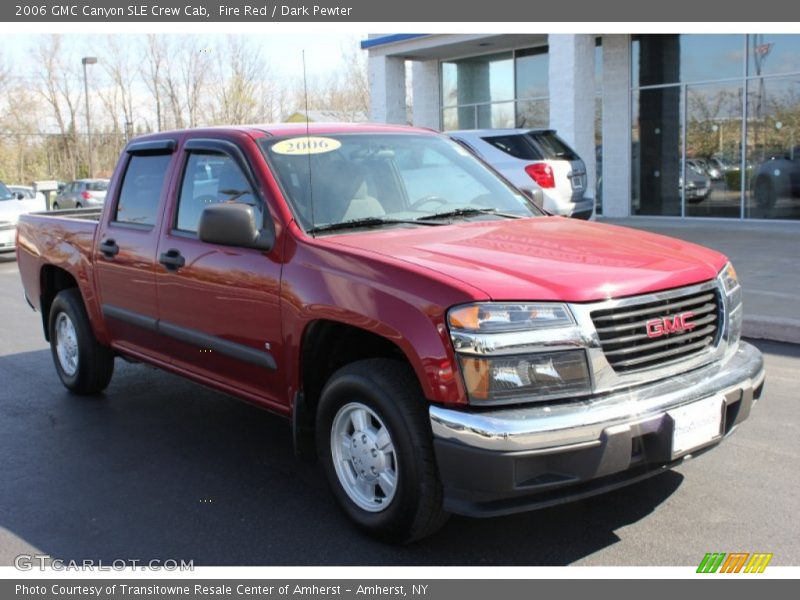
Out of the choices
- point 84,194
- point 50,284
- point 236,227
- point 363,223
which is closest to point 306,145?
point 363,223

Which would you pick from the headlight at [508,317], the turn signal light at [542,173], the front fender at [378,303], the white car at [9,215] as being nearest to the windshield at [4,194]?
the white car at [9,215]

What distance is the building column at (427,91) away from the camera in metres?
21.7

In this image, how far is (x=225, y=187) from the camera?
4.70 meters

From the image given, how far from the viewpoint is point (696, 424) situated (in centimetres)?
345

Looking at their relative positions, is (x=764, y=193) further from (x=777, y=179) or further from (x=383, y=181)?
(x=383, y=181)

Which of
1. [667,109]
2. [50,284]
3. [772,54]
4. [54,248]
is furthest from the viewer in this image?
[667,109]

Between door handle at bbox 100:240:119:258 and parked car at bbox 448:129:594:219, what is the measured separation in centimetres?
702

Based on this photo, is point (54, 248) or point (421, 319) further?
point (54, 248)

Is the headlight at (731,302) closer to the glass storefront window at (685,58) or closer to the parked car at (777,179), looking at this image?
the parked car at (777,179)

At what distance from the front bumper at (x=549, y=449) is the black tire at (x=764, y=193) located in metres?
13.3

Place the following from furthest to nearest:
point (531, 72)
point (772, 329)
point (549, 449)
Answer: point (531, 72) → point (772, 329) → point (549, 449)

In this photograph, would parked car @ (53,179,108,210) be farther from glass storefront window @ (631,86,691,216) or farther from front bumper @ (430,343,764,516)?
front bumper @ (430,343,764,516)

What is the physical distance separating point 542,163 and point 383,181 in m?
7.70

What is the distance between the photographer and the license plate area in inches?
132
